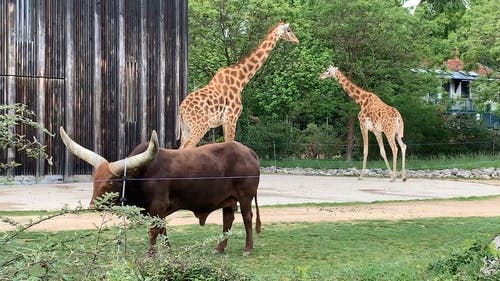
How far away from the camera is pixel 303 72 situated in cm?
2947

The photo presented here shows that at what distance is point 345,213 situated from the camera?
12.6m

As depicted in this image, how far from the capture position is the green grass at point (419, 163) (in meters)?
25.9

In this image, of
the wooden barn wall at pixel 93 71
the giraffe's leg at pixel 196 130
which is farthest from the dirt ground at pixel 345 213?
the wooden barn wall at pixel 93 71

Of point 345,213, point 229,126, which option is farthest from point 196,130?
point 345,213

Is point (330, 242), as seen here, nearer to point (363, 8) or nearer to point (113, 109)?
point (113, 109)

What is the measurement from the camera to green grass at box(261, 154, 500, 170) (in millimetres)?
25859

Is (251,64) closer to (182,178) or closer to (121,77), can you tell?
(121,77)

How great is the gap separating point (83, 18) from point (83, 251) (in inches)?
641

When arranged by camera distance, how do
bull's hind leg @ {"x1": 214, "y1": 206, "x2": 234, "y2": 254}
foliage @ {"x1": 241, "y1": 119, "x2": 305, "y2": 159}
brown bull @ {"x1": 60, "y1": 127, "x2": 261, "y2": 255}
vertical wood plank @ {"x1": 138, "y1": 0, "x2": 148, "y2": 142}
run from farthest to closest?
foliage @ {"x1": 241, "y1": 119, "x2": 305, "y2": 159} → vertical wood plank @ {"x1": 138, "y1": 0, "x2": 148, "y2": 142} → bull's hind leg @ {"x1": 214, "y1": 206, "x2": 234, "y2": 254} → brown bull @ {"x1": 60, "y1": 127, "x2": 261, "y2": 255}

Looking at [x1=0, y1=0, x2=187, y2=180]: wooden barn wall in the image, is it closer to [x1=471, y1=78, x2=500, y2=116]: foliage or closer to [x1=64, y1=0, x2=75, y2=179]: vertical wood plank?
[x1=64, y1=0, x2=75, y2=179]: vertical wood plank

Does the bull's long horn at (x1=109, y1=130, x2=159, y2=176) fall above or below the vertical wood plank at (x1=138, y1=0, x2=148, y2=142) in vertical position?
below

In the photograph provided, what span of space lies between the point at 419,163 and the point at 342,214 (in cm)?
1535

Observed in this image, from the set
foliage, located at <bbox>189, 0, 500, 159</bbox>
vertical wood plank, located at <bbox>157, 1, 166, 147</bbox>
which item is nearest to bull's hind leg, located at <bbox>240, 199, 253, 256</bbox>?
vertical wood plank, located at <bbox>157, 1, 166, 147</bbox>

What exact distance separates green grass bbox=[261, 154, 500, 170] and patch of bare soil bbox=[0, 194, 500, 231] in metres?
11.4
